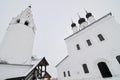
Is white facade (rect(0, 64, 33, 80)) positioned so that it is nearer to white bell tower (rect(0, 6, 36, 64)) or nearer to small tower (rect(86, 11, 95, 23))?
white bell tower (rect(0, 6, 36, 64))

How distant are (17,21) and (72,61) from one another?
12051 mm

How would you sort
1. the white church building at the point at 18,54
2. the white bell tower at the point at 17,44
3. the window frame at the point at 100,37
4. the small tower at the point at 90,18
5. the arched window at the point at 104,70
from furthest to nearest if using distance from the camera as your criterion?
the small tower at the point at 90,18 < the window frame at the point at 100,37 < the arched window at the point at 104,70 < the white bell tower at the point at 17,44 < the white church building at the point at 18,54

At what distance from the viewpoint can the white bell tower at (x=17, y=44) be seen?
927 cm

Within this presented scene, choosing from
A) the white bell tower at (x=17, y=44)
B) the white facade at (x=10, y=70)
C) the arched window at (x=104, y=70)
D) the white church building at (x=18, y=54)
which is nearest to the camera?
the white church building at (x=18, y=54)

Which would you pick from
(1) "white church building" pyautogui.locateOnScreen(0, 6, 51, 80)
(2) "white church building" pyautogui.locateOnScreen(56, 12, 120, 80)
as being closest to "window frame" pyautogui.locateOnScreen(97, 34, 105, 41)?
(2) "white church building" pyautogui.locateOnScreen(56, 12, 120, 80)

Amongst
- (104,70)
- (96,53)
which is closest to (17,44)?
(96,53)

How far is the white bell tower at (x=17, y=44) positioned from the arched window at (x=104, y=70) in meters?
10.5

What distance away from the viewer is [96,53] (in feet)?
41.6

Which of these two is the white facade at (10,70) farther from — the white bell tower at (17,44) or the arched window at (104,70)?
the arched window at (104,70)

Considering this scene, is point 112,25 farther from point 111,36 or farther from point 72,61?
point 72,61

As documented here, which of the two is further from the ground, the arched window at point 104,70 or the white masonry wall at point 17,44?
the white masonry wall at point 17,44

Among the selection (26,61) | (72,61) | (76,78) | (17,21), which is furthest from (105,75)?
(17,21)

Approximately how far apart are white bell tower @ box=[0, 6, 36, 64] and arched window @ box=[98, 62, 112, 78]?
34.6 ft

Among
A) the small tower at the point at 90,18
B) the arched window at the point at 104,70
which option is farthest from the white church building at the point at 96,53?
the small tower at the point at 90,18
